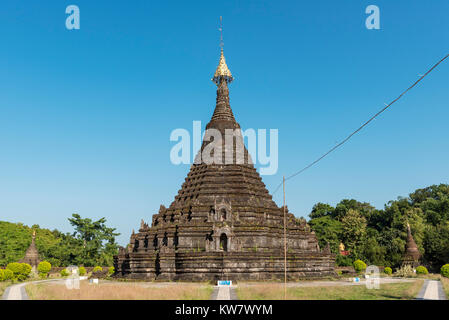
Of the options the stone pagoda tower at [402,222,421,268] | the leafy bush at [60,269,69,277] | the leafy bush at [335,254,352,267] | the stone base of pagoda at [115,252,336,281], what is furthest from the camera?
the leafy bush at [335,254,352,267]

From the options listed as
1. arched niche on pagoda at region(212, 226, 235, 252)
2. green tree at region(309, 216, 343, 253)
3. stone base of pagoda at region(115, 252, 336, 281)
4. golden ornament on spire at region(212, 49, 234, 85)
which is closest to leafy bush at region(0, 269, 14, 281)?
stone base of pagoda at region(115, 252, 336, 281)

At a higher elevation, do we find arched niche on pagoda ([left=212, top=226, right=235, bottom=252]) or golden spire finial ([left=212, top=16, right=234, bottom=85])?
golden spire finial ([left=212, top=16, right=234, bottom=85])

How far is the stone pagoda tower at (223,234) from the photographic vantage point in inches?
1350

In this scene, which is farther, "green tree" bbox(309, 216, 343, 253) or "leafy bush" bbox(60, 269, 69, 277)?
"green tree" bbox(309, 216, 343, 253)

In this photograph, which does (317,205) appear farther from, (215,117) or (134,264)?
(134,264)

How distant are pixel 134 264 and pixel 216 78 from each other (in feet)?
84.0

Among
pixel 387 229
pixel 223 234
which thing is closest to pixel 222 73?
pixel 223 234

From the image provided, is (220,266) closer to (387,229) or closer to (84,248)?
(84,248)

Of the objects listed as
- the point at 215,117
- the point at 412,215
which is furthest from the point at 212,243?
the point at 412,215

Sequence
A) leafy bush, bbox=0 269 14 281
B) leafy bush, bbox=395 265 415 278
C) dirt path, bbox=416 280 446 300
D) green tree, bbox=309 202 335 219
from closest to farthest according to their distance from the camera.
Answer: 1. dirt path, bbox=416 280 446 300
2. leafy bush, bbox=0 269 14 281
3. leafy bush, bbox=395 265 415 278
4. green tree, bbox=309 202 335 219

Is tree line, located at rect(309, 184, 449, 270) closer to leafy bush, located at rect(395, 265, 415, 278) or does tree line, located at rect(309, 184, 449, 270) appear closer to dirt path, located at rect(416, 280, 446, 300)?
leafy bush, located at rect(395, 265, 415, 278)

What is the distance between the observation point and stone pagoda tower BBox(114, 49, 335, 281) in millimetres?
34281

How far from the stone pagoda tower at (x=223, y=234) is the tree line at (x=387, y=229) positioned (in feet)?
73.0

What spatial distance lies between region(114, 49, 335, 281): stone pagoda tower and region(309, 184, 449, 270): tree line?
22.3 meters
